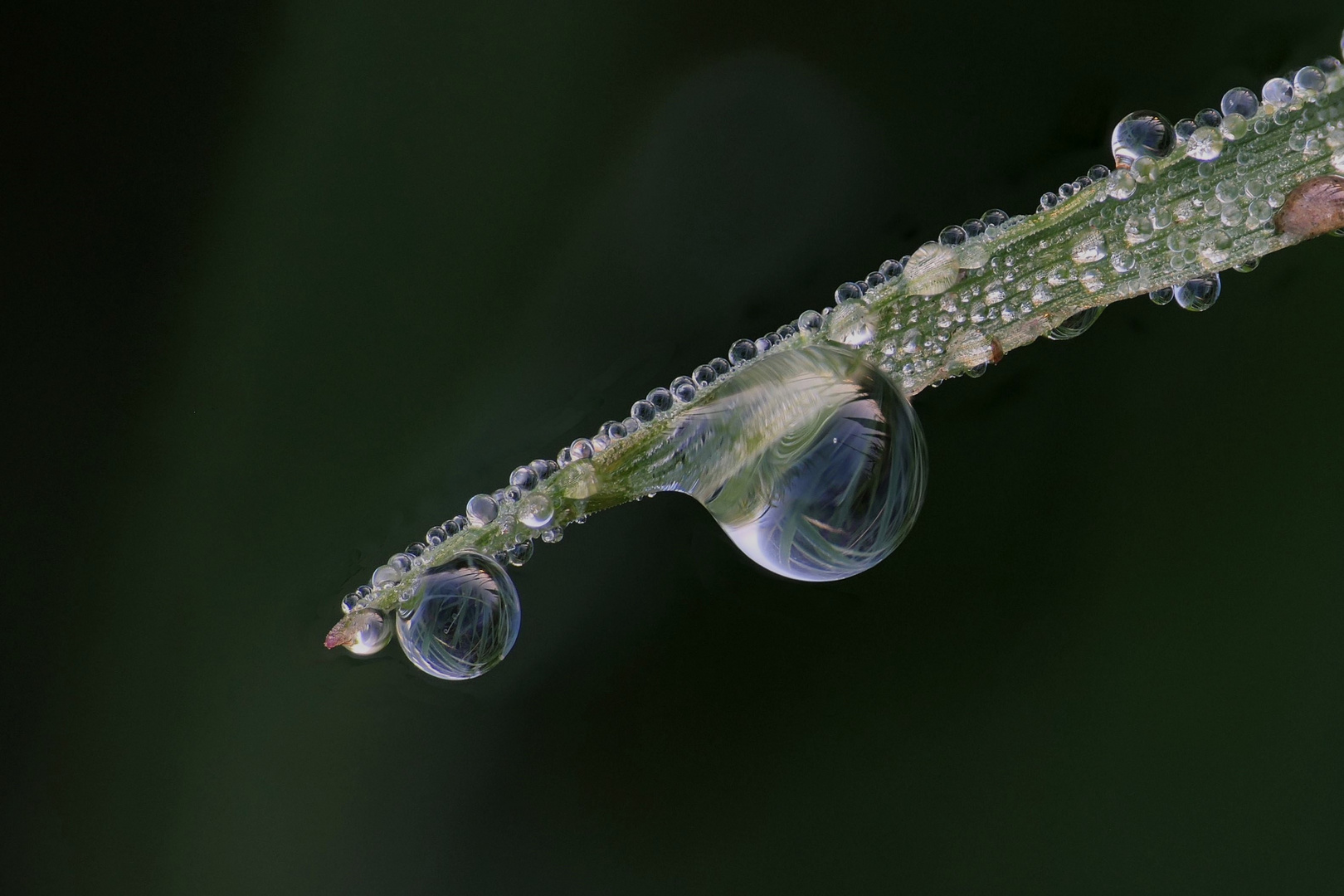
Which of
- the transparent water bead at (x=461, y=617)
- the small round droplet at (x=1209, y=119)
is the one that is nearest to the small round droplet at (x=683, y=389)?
the transparent water bead at (x=461, y=617)

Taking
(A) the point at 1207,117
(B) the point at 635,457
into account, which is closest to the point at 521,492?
(B) the point at 635,457

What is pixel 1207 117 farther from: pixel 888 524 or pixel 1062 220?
pixel 888 524

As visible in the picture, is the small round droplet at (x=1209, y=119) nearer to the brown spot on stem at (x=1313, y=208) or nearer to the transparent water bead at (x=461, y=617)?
the brown spot on stem at (x=1313, y=208)

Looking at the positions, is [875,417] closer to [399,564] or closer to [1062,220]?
[1062,220]

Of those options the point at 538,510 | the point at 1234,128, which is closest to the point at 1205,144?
the point at 1234,128

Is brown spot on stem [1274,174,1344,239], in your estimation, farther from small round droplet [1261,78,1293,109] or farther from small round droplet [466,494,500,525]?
small round droplet [466,494,500,525]

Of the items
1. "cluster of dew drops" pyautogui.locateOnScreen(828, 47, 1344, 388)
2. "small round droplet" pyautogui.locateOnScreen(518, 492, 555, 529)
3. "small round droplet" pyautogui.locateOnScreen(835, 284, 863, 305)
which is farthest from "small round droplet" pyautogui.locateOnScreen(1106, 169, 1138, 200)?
"small round droplet" pyautogui.locateOnScreen(518, 492, 555, 529)
